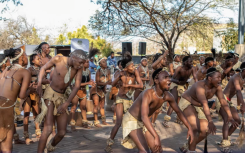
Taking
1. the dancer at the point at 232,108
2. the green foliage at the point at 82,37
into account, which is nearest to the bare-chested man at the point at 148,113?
the dancer at the point at 232,108

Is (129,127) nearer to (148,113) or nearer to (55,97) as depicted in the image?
(148,113)

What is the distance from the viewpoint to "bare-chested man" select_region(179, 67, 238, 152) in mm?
4824

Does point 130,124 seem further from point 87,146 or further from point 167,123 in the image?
point 167,123

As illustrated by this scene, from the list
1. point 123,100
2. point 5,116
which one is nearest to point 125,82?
point 123,100

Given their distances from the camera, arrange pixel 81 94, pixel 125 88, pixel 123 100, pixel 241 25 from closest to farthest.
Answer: pixel 123 100 → pixel 125 88 → pixel 81 94 → pixel 241 25

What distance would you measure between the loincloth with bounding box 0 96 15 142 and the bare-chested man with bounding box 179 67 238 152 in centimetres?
294

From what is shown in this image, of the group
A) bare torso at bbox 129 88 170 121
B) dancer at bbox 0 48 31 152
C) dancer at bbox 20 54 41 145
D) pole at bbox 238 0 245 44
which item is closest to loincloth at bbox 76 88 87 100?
dancer at bbox 20 54 41 145

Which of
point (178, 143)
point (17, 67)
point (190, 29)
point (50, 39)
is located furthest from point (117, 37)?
point (50, 39)

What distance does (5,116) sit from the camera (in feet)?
12.9

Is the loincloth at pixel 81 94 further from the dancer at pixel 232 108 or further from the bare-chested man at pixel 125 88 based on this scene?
the dancer at pixel 232 108

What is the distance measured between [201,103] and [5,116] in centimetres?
306

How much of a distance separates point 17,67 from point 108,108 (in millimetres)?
5896

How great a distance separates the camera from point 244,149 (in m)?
5.57

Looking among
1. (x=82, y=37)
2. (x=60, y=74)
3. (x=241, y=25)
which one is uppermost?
(x=82, y=37)
